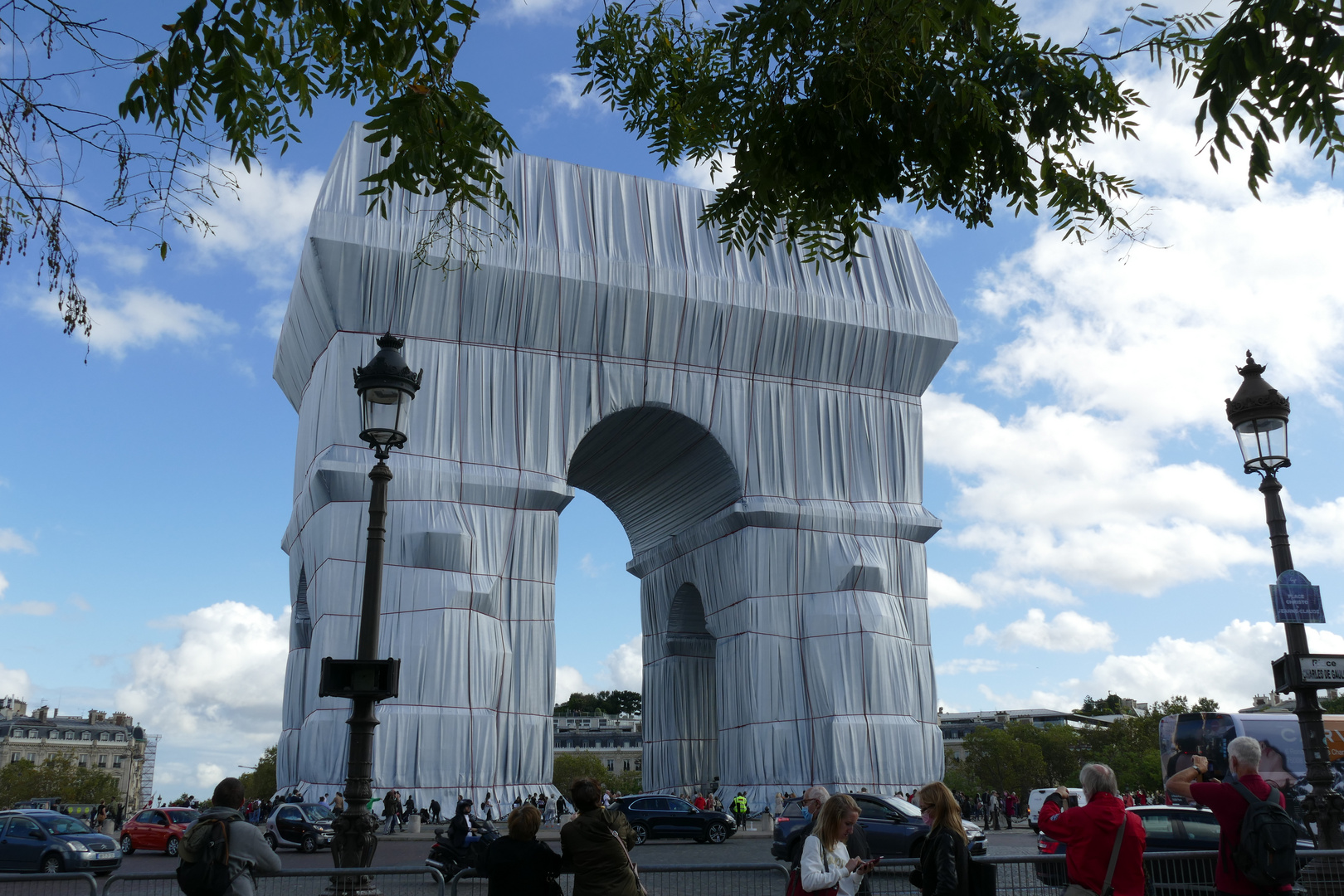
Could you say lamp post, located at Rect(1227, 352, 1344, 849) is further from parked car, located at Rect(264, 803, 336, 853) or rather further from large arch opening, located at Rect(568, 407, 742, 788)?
large arch opening, located at Rect(568, 407, 742, 788)

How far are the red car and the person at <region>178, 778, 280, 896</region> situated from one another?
736 inches

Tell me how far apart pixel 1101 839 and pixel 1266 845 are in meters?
0.86

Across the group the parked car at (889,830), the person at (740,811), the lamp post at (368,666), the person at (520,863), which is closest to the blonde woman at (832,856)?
the person at (520,863)

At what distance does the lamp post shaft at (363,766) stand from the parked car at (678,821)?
17123 mm

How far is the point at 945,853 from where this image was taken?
556 centimetres

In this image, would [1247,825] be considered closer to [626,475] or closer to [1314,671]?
[1314,671]

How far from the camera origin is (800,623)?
31.5m

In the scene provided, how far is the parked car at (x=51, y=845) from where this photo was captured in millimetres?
18453

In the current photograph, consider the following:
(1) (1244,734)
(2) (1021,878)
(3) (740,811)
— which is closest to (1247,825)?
(2) (1021,878)

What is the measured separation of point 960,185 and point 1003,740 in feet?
279

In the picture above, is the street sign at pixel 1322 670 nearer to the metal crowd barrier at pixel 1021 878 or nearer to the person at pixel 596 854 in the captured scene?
the metal crowd barrier at pixel 1021 878

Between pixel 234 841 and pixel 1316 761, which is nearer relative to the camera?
pixel 234 841

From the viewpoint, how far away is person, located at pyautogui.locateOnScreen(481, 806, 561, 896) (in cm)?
581

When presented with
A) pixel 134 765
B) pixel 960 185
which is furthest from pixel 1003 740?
pixel 134 765
